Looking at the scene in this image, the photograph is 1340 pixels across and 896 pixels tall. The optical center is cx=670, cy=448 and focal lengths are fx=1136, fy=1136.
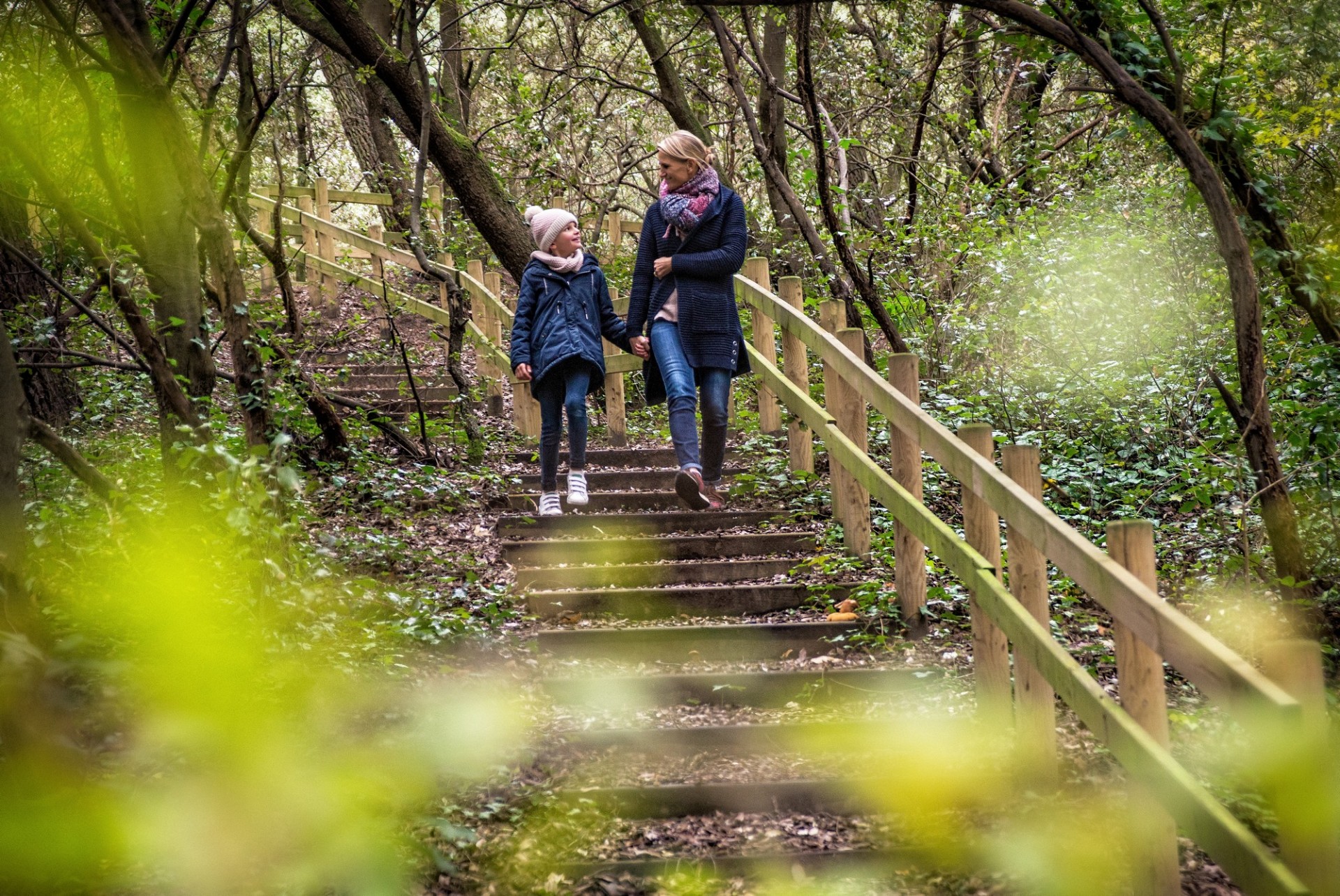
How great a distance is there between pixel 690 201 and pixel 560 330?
0.91 m

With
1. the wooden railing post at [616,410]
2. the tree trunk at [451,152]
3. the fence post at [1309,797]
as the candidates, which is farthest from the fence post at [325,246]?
the fence post at [1309,797]

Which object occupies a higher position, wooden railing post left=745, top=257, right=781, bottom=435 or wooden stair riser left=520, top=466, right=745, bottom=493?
wooden railing post left=745, top=257, right=781, bottom=435

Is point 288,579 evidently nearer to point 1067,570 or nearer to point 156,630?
point 156,630

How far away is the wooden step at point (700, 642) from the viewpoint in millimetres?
4520

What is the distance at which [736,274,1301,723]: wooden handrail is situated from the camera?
→ 209 centimetres

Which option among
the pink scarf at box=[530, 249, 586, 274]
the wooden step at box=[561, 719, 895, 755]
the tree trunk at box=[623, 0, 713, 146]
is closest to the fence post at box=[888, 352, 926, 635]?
the wooden step at box=[561, 719, 895, 755]

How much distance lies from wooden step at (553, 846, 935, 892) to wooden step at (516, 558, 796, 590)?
217 cm

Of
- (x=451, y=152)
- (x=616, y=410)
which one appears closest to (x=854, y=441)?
(x=616, y=410)

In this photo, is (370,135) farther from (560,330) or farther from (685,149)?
(685,149)

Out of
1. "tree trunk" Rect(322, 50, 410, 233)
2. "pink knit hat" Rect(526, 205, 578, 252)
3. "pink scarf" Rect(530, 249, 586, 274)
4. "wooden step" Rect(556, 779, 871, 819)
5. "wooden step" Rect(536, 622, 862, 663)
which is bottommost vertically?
"wooden step" Rect(556, 779, 871, 819)

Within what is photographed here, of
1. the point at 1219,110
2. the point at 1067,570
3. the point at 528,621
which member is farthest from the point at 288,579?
the point at 1219,110

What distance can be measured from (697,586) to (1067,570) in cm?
228

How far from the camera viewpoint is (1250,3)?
504 centimetres

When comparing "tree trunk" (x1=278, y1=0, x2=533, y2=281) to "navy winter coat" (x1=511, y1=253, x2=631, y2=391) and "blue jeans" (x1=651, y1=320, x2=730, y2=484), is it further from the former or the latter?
"blue jeans" (x1=651, y1=320, x2=730, y2=484)
